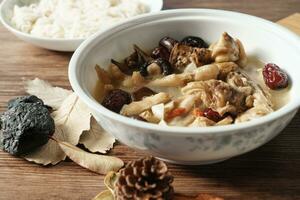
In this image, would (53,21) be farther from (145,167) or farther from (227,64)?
(145,167)

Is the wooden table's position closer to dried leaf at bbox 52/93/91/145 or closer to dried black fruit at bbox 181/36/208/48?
dried leaf at bbox 52/93/91/145

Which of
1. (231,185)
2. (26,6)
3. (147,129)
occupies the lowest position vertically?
(26,6)

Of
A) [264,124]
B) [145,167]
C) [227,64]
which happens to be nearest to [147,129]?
[145,167]

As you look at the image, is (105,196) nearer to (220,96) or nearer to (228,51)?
(220,96)

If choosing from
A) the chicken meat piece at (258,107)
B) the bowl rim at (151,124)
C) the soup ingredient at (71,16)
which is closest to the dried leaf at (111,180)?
the bowl rim at (151,124)

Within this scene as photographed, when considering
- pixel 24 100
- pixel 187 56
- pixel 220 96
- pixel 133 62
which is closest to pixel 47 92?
pixel 24 100

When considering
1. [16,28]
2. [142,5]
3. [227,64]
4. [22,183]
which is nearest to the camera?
[22,183]
